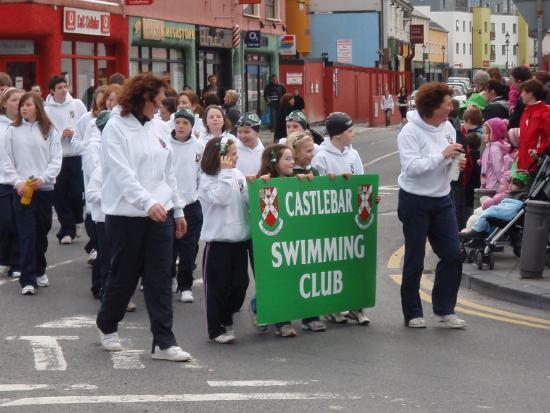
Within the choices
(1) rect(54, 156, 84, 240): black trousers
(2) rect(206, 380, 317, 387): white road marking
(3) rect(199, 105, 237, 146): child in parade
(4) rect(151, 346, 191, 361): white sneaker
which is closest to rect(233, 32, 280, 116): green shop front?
(1) rect(54, 156, 84, 240): black trousers

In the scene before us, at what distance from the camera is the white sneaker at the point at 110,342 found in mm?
9078

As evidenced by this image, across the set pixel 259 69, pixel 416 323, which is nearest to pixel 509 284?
pixel 416 323

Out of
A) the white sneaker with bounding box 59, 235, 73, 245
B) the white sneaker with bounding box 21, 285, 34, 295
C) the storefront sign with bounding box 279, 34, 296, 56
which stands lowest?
the white sneaker with bounding box 21, 285, 34, 295

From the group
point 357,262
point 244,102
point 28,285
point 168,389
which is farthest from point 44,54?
point 168,389

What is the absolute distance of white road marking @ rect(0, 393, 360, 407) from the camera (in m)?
7.44

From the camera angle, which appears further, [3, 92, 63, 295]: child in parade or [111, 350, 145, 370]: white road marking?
[3, 92, 63, 295]: child in parade

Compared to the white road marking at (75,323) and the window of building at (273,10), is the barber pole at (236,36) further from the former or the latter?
the white road marking at (75,323)

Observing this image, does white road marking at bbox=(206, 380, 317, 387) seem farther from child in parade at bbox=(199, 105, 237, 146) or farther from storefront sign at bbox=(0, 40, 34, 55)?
storefront sign at bbox=(0, 40, 34, 55)

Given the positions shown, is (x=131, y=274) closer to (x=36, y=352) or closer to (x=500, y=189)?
(x=36, y=352)

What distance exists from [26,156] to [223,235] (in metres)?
3.50

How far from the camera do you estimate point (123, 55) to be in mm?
34969

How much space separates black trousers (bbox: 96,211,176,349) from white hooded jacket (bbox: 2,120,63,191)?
3.55 m

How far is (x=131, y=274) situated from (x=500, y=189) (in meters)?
6.19

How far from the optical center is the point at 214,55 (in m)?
45.0
